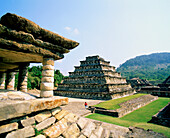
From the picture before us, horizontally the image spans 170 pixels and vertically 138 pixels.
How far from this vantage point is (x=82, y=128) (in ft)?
14.9

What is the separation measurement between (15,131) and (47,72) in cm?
228

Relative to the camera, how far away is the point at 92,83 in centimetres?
2470

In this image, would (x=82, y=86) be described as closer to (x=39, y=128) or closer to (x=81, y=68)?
(x=81, y=68)

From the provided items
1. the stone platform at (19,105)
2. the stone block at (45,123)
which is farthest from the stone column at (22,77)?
the stone block at (45,123)

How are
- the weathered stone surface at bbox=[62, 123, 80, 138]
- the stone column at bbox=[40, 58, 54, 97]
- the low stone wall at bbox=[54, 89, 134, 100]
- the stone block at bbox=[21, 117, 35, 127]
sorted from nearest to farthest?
1. the stone block at bbox=[21, 117, 35, 127]
2. the weathered stone surface at bbox=[62, 123, 80, 138]
3. the stone column at bbox=[40, 58, 54, 97]
4. the low stone wall at bbox=[54, 89, 134, 100]

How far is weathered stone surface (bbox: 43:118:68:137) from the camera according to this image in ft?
11.6

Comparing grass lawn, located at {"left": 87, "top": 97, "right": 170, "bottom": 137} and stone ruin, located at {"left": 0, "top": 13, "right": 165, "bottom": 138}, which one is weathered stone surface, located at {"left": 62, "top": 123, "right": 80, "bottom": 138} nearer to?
stone ruin, located at {"left": 0, "top": 13, "right": 165, "bottom": 138}

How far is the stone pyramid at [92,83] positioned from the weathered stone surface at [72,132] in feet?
56.1

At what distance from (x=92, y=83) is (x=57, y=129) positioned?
→ 21112 millimetres

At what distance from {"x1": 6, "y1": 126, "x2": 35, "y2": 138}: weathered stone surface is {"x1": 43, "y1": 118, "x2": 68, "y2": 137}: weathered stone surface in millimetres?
446

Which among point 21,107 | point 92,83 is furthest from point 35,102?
point 92,83

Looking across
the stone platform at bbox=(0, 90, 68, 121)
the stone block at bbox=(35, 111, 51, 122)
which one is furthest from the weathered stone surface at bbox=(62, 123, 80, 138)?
the stone platform at bbox=(0, 90, 68, 121)

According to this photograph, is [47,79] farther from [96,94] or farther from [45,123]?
[96,94]

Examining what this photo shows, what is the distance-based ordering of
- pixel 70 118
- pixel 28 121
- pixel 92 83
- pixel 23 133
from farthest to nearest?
pixel 92 83 < pixel 70 118 < pixel 28 121 < pixel 23 133
